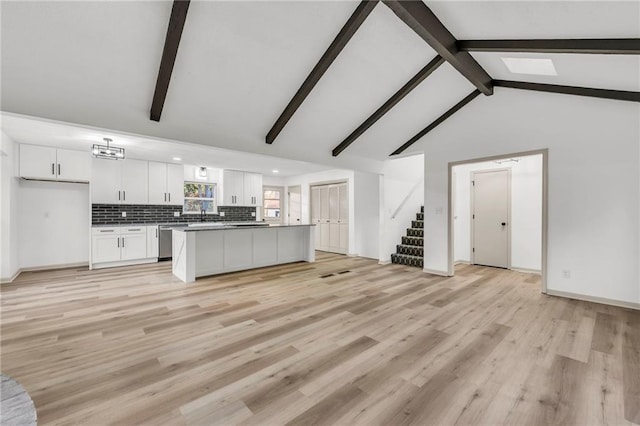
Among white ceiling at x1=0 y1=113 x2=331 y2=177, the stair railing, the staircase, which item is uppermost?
white ceiling at x1=0 y1=113 x2=331 y2=177

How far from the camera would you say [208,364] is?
2236mm

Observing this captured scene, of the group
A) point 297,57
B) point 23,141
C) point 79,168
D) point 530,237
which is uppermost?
point 297,57

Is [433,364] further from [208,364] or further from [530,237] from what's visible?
[530,237]

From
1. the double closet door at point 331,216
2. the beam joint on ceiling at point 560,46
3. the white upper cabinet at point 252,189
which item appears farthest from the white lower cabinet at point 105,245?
the beam joint on ceiling at point 560,46

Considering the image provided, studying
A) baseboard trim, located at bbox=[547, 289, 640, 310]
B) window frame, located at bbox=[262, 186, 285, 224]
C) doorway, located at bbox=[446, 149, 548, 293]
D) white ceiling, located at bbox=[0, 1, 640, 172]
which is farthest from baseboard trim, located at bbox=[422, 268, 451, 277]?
window frame, located at bbox=[262, 186, 285, 224]

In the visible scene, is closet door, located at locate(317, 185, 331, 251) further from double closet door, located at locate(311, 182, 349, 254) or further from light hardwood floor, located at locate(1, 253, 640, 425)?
light hardwood floor, located at locate(1, 253, 640, 425)

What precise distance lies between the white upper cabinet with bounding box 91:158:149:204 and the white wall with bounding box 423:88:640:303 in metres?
7.29

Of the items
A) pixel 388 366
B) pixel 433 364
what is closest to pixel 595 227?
pixel 433 364

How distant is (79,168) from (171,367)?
5.70m

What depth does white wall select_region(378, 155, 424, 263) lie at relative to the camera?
6461 millimetres

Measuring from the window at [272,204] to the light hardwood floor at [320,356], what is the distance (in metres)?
5.53

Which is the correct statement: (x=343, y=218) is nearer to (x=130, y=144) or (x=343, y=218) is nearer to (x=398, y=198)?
(x=398, y=198)

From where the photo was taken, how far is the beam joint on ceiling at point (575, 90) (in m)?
3.38

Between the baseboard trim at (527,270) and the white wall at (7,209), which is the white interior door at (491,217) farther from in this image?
the white wall at (7,209)
